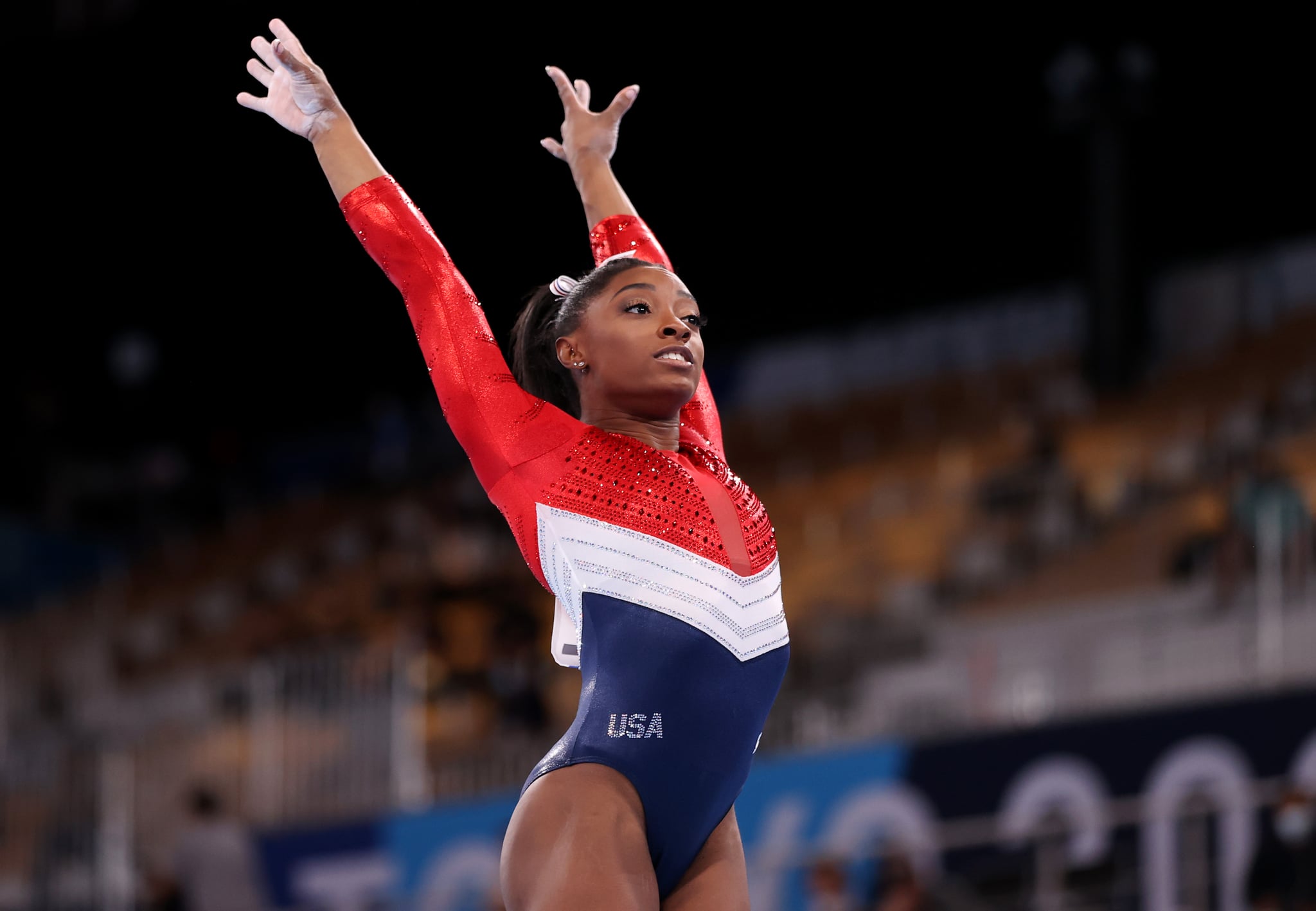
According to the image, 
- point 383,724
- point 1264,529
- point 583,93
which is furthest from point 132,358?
point 583,93

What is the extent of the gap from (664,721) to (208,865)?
259 inches

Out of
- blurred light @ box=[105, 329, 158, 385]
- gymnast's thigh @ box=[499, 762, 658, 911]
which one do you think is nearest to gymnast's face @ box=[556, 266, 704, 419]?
gymnast's thigh @ box=[499, 762, 658, 911]

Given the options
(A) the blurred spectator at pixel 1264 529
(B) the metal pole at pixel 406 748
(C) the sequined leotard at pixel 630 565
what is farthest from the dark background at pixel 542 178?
(C) the sequined leotard at pixel 630 565

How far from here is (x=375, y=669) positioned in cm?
916

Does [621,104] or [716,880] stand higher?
[621,104]

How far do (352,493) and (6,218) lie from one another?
4181 millimetres

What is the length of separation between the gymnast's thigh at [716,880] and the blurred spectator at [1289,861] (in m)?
3.50

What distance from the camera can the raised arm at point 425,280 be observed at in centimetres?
307

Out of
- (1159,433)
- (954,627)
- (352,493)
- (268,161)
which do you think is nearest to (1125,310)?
(1159,433)

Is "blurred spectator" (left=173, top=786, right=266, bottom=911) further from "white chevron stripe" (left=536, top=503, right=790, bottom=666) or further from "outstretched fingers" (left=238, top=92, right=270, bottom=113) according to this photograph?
"white chevron stripe" (left=536, top=503, right=790, bottom=666)

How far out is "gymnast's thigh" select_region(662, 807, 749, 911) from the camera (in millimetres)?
2904

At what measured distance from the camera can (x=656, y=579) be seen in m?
2.95

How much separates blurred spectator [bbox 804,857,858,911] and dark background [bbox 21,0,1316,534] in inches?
256

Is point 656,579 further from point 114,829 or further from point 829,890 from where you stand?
point 114,829
